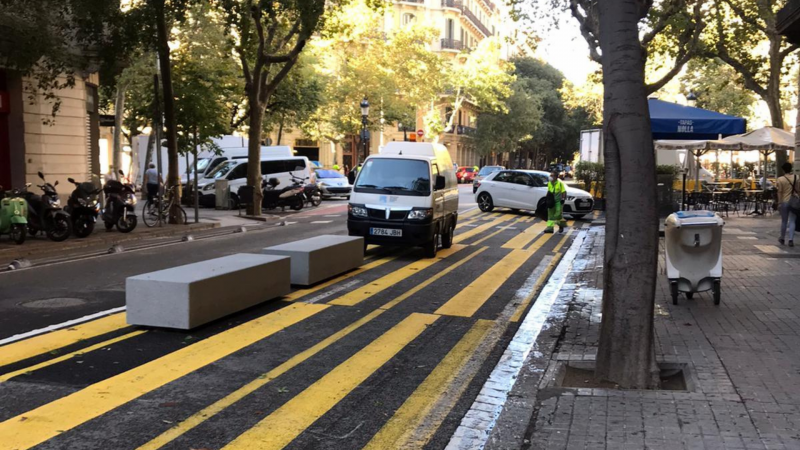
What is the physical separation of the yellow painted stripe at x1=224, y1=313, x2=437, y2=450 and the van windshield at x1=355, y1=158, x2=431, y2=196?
602 cm

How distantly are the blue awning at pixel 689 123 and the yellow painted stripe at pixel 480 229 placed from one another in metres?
5.14

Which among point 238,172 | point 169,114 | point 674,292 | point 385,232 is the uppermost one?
point 169,114

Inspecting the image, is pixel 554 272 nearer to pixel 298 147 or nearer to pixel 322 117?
pixel 322 117

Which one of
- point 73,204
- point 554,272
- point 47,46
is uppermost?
point 47,46

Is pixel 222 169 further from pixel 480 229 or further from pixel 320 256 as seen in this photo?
pixel 320 256

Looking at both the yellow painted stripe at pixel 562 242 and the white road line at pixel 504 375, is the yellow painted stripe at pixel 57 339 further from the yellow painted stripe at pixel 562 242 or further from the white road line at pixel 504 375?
the yellow painted stripe at pixel 562 242

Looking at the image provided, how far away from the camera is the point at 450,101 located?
70.0 meters

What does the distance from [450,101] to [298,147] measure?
1744 cm

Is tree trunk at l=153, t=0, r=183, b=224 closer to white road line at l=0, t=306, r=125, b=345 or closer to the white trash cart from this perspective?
white road line at l=0, t=306, r=125, b=345

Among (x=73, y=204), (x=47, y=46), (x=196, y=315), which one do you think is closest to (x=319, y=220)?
(x=73, y=204)

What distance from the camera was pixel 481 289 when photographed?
10.4 m

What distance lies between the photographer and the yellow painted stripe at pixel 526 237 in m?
16.3

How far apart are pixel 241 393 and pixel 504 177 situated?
69.0ft

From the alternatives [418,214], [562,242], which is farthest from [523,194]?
[418,214]
